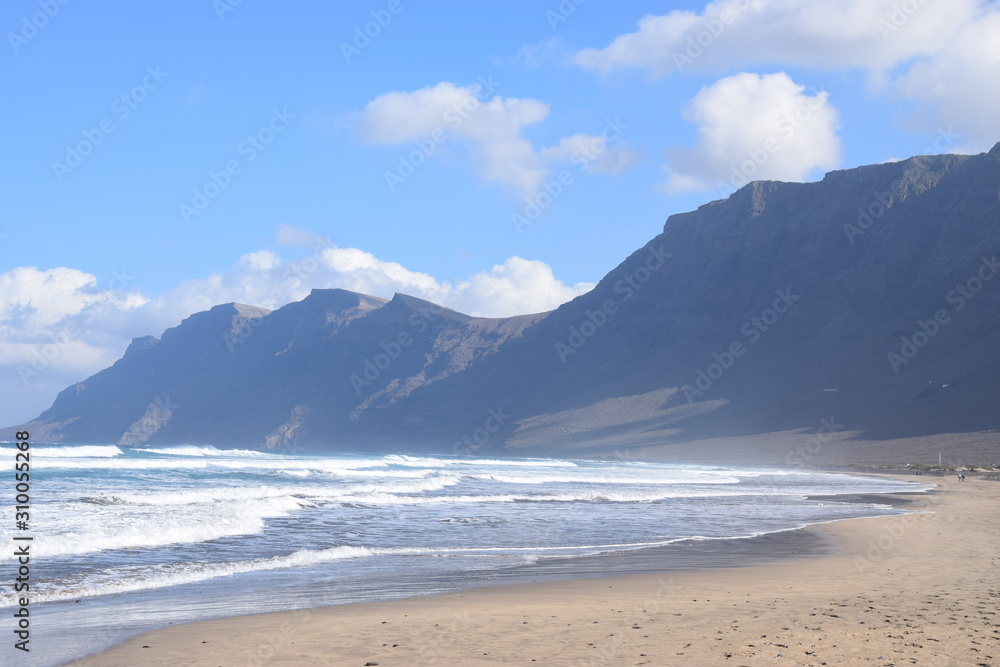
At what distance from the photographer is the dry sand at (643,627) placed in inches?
347

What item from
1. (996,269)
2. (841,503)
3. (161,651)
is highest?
(996,269)

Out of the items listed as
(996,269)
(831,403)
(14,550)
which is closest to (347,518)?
(14,550)

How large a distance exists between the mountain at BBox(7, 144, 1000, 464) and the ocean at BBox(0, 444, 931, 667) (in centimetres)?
7637

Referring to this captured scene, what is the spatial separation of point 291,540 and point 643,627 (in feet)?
33.7

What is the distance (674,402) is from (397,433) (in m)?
62.3

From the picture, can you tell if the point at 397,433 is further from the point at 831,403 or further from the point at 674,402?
the point at 831,403

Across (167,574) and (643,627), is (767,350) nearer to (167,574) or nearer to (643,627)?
(167,574)

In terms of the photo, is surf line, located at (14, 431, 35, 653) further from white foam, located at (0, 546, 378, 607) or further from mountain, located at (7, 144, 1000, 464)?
mountain, located at (7, 144, 1000, 464)

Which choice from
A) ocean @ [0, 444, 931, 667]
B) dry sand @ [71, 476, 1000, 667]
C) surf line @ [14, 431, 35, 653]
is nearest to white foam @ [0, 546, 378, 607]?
ocean @ [0, 444, 931, 667]

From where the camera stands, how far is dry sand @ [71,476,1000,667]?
8812 millimetres

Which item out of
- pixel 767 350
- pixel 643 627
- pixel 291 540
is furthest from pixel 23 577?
pixel 767 350

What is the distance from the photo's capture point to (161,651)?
9.12 m

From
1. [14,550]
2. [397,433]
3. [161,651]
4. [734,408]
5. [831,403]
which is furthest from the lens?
[397,433]

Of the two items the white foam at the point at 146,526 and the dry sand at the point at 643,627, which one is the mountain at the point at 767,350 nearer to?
the white foam at the point at 146,526
